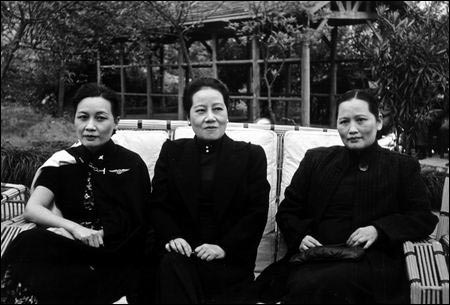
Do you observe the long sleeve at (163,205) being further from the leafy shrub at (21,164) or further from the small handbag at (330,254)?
the leafy shrub at (21,164)

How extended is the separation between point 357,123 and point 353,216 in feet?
1.66

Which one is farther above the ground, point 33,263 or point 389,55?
point 389,55

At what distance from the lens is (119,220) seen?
2.77m

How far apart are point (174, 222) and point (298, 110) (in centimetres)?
1023

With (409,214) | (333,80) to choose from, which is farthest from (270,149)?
(333,80)

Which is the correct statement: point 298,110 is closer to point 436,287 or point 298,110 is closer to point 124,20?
point 124,20

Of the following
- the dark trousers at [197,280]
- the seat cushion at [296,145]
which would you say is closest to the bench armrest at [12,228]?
the dark trousers at [197,280]

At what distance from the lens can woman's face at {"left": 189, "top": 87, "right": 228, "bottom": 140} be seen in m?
2.91

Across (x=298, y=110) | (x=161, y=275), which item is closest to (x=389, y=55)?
(x=161, y=275)

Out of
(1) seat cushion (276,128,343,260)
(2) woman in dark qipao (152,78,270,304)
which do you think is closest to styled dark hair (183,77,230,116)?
(2) woman in dark qipao (152,78,270,304)

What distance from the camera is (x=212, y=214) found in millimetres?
2848

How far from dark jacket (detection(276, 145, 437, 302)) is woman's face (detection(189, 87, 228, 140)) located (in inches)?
21.4

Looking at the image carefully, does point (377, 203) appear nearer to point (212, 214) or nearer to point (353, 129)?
point (353, 129)

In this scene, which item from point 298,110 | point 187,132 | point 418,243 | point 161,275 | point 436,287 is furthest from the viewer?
point 298,110
